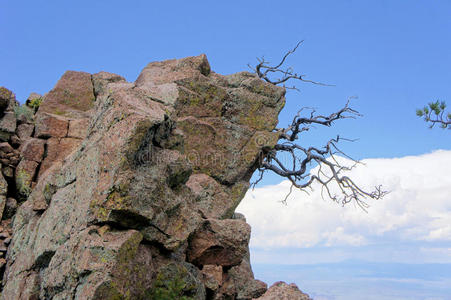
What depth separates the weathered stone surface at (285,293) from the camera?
10.9 metres

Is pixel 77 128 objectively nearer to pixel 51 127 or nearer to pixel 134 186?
pixel 51 127

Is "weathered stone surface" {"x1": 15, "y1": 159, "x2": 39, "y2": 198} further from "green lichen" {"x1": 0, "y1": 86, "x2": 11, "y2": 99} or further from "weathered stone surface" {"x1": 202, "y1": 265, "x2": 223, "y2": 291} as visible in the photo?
"weathered stone surface" {"x1": 202, "y1": 265, "x2": 223, "y2": 291}

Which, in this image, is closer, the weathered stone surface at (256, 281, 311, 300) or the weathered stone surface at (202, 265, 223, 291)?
the weathered stone surface at (256, 281, 311, 300)

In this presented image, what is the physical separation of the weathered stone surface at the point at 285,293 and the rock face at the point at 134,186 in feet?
6.15

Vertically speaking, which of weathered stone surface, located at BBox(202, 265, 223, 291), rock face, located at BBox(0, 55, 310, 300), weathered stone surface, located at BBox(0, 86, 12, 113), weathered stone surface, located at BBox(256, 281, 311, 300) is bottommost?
weathered stone surface, located at BBox(256, 281, 311, 300)

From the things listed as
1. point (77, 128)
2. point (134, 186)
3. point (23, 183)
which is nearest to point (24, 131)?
point (77, 128)

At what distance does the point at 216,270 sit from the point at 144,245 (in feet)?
11.9

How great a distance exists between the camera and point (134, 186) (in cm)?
988

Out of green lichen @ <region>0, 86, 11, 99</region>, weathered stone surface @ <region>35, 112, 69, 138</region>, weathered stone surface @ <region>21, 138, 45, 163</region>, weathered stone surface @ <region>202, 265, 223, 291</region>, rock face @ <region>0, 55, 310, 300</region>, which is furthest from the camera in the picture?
green lichen @ <region>0, 86, 11, 99</region>

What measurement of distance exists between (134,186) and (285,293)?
476 centimetres

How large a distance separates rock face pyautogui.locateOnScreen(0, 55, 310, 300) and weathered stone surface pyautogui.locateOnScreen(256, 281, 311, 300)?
6.15 feet

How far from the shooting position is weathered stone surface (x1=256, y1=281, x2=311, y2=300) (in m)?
10.9

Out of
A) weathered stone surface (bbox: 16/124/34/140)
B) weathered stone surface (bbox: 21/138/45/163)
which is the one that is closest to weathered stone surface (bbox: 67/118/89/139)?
weathered stone surface (bbox: 21/138/45/163)

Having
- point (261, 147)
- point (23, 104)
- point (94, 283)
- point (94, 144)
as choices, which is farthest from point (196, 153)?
point (94, 283)
